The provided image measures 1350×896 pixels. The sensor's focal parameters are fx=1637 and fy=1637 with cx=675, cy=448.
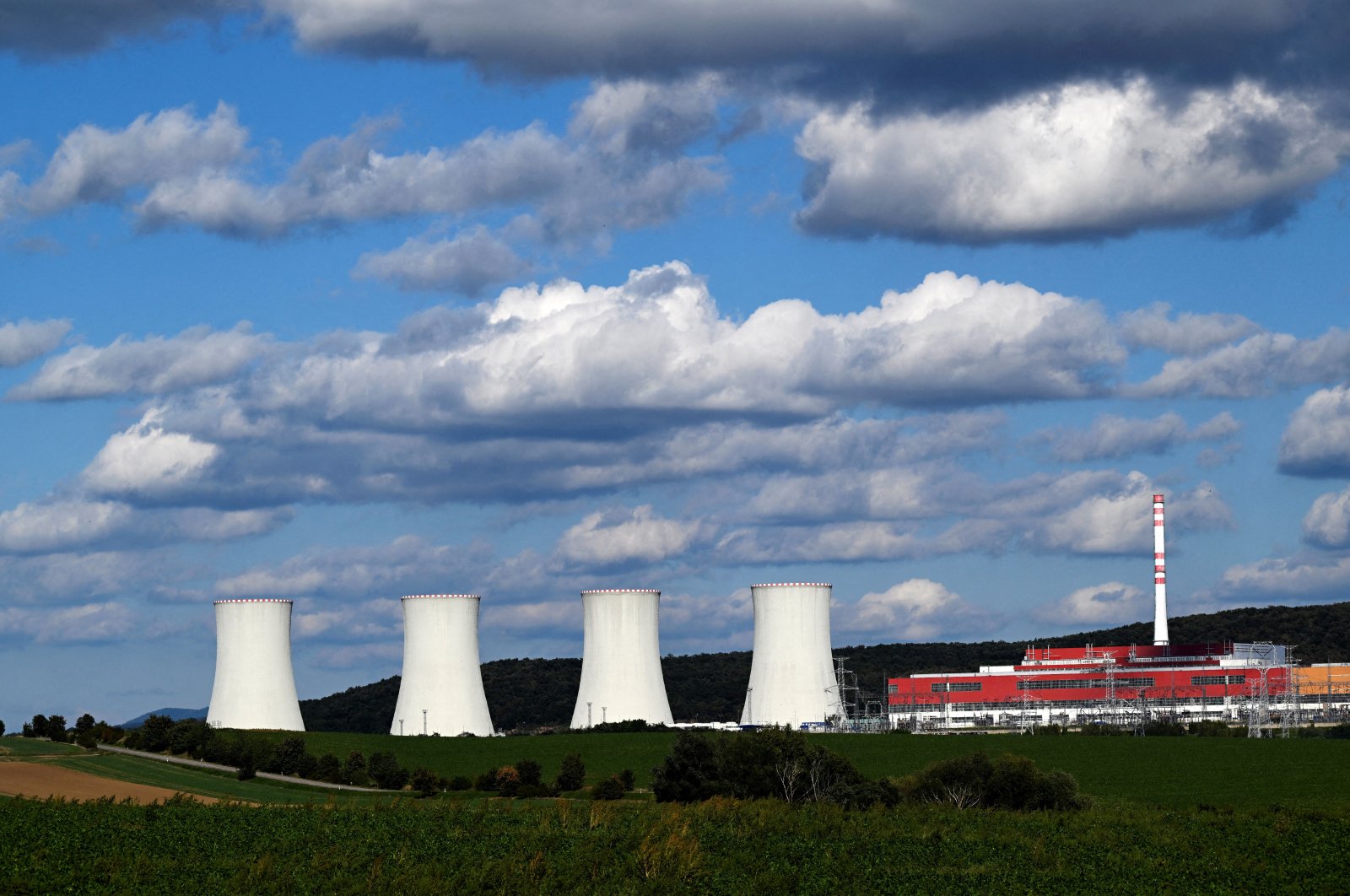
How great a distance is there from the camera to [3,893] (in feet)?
80.3

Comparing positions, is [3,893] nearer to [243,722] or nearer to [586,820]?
[586,820]

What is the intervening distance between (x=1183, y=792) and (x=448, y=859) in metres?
29.1

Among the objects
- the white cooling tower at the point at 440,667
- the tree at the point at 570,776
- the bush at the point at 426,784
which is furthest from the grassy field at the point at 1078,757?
the bush at the point at 426,784

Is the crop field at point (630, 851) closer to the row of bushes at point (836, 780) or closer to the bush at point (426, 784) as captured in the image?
the row of bushes at point (836, 780)

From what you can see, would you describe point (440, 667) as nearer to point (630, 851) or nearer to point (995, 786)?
point (995, 786)

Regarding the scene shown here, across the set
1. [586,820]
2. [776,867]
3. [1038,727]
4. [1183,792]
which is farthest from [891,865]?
[1038,727]

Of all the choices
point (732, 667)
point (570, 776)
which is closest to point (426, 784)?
point (570, 776)

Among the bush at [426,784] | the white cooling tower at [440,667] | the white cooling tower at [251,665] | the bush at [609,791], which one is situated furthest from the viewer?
the white cooling tower at [440,667]

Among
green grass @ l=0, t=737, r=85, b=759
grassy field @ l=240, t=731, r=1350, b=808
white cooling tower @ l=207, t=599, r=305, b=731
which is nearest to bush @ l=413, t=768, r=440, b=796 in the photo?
grassy field @ l=240, t=731, r=1350, b=808

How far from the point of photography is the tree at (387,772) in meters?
56.4

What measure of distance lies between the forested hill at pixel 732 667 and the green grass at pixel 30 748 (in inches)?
1727

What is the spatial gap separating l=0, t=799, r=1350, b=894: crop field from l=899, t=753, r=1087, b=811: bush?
225 inches

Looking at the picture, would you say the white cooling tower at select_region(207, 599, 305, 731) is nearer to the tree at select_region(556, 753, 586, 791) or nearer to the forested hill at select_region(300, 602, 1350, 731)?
the tree at select_region(556, 753, 586, 791)

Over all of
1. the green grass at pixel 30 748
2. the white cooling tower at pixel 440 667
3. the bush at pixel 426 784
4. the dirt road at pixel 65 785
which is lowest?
the bush at pixel 426 784
